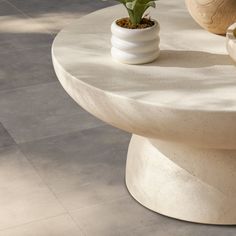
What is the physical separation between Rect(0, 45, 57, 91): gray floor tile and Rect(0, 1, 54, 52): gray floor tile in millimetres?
61

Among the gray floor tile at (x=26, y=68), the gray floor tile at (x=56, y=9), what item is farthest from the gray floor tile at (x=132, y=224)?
the gray floor tile at (x=56, y=9)

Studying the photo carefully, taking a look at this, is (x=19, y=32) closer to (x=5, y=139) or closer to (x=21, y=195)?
(x=5, y=139)

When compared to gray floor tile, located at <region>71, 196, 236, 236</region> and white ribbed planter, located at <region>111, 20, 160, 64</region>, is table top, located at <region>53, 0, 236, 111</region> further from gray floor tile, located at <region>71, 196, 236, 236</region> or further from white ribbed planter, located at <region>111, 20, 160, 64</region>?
gray floor tile, located at <region>71, 196, 236, 236</region>

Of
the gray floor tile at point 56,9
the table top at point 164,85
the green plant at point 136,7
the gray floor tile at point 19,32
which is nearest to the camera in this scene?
the table top at point 164,85

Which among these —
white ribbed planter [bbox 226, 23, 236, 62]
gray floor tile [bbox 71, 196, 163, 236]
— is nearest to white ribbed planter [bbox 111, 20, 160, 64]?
white ribbed planter [bbox 226, 23, 236, 62]

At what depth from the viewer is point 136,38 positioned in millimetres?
1701

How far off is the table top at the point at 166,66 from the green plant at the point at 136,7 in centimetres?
12

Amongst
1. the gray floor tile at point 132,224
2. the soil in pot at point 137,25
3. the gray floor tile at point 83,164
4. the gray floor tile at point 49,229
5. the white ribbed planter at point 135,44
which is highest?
the soil in pot at point 137,25

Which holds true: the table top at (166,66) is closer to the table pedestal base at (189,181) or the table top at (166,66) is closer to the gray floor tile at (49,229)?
the table pedestal base at (189,181)

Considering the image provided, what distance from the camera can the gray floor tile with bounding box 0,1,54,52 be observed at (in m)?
3.28

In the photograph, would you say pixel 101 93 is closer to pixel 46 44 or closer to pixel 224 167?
pixel 224 167

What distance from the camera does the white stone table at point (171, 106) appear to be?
1.52 metres

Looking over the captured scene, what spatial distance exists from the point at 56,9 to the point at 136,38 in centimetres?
220

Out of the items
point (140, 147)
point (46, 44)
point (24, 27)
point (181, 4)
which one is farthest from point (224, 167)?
point (24, 27)
